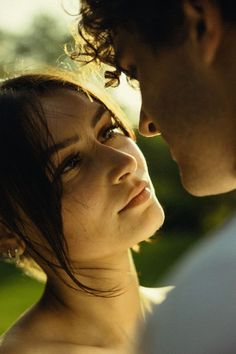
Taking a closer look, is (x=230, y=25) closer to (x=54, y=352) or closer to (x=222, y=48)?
(x=222, y=48)

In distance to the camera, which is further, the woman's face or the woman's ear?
the woman's ear

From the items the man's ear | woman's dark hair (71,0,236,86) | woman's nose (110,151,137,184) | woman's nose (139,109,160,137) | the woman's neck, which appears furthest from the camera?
the woman's neck

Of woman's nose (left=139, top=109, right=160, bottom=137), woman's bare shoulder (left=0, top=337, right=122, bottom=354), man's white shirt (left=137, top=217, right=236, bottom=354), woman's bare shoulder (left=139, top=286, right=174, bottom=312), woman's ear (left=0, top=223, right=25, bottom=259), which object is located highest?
man's white shirt (left=137, top=217, right=236, bottom=354)

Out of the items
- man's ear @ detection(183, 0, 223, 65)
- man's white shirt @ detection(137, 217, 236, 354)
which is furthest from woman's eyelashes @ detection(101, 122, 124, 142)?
man's white shirt @ detection(137, 217, 236, 354)

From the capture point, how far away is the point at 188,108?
1.44 m

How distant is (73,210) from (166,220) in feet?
34.0

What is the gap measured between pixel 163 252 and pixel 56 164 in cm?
851

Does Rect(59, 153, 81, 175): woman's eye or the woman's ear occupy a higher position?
Rect(59, 153, 81, 175): woman's eye

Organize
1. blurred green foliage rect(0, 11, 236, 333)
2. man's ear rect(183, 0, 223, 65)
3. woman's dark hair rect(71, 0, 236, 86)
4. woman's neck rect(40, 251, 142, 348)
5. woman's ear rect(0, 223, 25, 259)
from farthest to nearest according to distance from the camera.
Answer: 1. blurred green foliage rect(0, 11, 236, 333)
2. woman's ear rect(0, 223, 25, 259)
3. woman's neck rect(40, 251, 142, 348)
4. woman's dark hair rect(71, 0, 236, 86)
5. man's ear rect(183, 0, 223, 65)

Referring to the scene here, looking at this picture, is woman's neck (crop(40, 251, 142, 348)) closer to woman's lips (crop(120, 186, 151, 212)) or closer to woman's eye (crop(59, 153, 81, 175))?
woman's lips (crop(120, 186, 151, 212))

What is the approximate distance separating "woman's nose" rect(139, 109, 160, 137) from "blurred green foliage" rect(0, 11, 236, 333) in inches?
209

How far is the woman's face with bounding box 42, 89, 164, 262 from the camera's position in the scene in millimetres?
2039

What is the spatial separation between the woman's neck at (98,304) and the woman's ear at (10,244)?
179mm

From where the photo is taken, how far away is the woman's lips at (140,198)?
2.04 m
